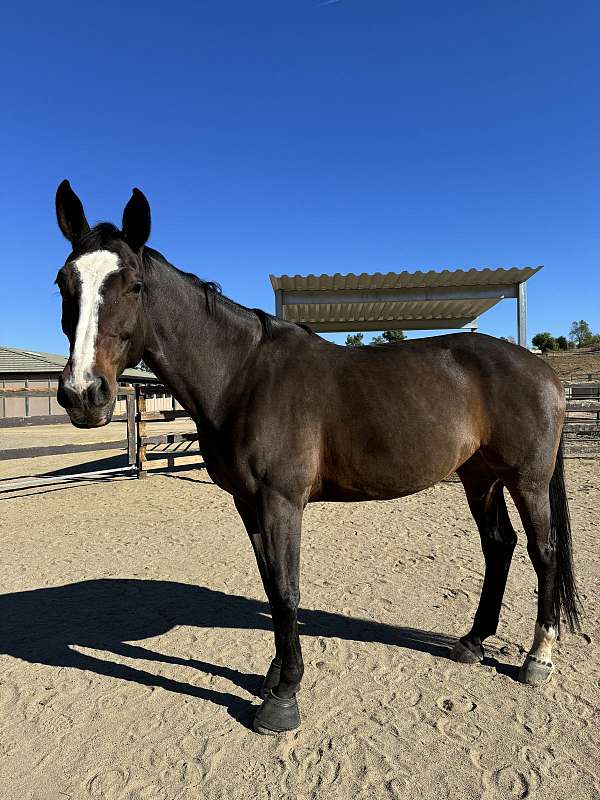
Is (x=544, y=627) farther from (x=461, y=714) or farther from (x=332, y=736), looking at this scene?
(x=332, y=736)

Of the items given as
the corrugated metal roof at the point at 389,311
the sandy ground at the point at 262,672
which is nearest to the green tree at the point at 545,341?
the corrugated metal roof at the point at 389,311

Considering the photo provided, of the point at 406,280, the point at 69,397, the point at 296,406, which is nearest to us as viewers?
the point at 69,397

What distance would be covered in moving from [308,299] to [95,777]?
301 inches

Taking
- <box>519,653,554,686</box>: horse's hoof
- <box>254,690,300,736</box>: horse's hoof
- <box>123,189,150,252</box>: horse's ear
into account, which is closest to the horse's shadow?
<box>254,690,300,736</box>: horse's hoof

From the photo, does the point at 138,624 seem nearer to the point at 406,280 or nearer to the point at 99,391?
the point at 99,391

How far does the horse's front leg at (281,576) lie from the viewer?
7.47ft

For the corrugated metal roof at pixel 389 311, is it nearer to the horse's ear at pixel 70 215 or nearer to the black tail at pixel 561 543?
the black tail at pixel 561 543

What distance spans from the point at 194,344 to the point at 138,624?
2.37 metres

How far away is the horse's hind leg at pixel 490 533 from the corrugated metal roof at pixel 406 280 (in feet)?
17.8

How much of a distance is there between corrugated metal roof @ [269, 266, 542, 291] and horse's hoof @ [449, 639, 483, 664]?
20.0ft

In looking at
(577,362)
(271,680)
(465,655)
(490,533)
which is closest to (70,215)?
(271,680)

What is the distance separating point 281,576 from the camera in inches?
90.6

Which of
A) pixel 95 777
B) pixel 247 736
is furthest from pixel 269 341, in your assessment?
pixel 95 777

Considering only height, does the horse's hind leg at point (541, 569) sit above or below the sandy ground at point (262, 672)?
above
